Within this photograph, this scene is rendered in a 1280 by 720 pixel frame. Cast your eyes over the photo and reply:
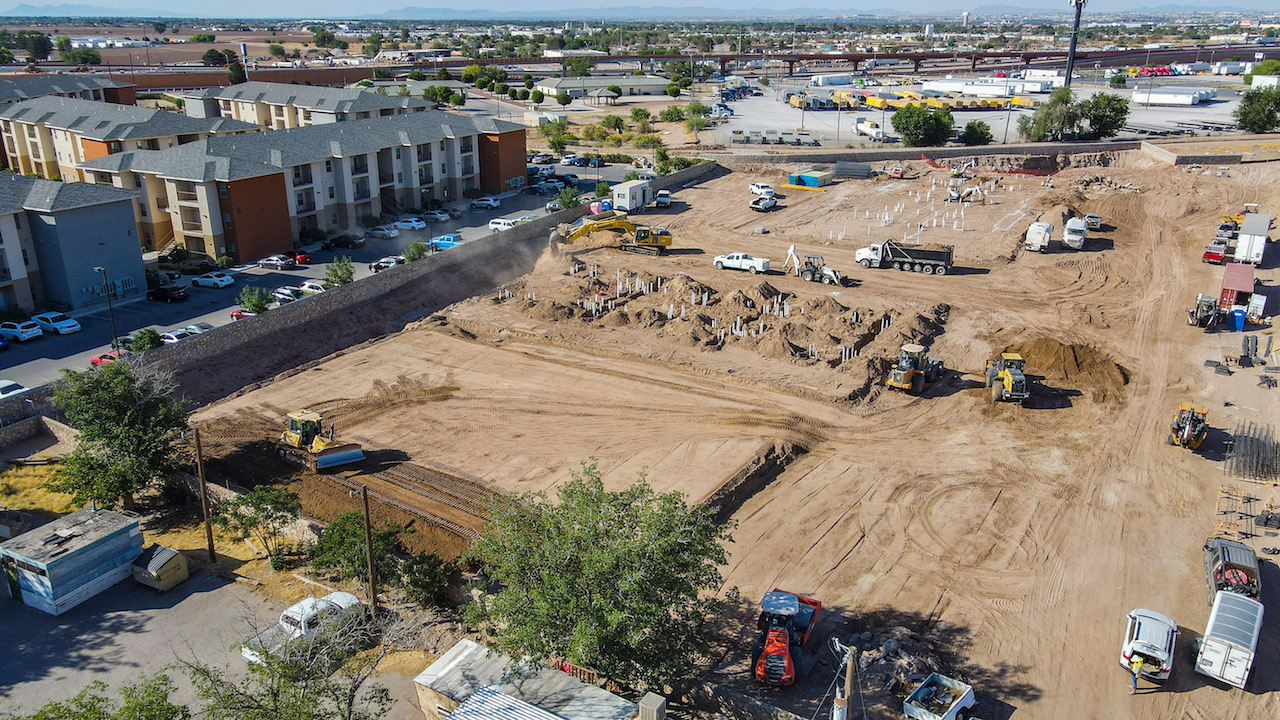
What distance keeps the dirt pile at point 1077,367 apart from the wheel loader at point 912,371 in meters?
A: 4.21

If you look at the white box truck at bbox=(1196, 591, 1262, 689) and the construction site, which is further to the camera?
the construction site

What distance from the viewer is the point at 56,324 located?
118 feet

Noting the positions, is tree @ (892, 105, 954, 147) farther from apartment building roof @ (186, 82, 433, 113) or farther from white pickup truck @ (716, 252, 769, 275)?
apartment building roof @ (186, 82, 433, 113)

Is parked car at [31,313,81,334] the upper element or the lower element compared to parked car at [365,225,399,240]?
lower

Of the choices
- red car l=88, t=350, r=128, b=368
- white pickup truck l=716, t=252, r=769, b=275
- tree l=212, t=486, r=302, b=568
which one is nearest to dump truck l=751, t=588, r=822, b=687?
tree l=212, t=486, r=302, b=568

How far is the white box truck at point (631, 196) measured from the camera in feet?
177

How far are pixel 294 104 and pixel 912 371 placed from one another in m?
58.1

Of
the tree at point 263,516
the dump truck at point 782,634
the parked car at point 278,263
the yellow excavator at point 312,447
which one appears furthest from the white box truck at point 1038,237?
the tree at point 263,516

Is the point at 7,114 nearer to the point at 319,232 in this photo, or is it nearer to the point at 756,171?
the point at 319,232

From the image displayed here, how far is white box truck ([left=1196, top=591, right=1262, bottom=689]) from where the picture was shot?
56.5 ft

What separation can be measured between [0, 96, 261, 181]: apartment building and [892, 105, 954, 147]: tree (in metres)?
52.5

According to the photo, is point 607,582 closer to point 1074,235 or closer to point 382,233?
point 382,233

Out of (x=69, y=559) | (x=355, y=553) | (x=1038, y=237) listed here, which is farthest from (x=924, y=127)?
(x=69, y=559)

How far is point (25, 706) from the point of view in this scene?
17.5 meters
